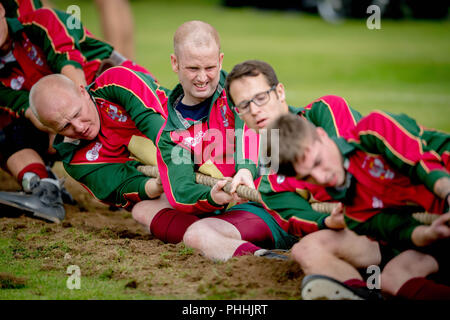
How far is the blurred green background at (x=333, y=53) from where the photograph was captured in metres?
11.2

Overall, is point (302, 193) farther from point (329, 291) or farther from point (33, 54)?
point (33, 54)

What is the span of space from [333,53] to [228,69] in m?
4.87

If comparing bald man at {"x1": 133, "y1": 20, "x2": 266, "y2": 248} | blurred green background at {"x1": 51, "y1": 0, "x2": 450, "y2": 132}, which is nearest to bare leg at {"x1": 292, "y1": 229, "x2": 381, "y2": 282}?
bald man at {"x1": 133, "y1": 20, "x2": 266, "y2": 248}

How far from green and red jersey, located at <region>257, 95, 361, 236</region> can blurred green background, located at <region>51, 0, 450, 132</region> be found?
5.23 meters

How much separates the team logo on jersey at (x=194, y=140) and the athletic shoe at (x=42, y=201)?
135cm

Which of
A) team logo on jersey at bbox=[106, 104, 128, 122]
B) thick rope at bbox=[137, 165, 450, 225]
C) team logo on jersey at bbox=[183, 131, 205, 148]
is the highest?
team logo on jersey at bbox=[106, 104, 128, 122]

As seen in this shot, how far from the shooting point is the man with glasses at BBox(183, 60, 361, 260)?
10.1ft

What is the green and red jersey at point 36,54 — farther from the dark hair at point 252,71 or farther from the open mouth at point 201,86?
the dark hair at point 252,71

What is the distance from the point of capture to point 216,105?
3.71 meters

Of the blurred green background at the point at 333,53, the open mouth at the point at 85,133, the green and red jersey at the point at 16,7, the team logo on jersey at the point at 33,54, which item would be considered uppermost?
the green and red jersey at the point at 16,7

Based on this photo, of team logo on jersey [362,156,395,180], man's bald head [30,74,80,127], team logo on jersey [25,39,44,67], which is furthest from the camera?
team logo on jersey [25,39,44,67]

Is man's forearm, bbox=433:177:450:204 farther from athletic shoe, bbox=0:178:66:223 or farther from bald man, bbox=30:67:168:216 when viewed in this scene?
athletic shoe, bbox=0:178:66:223

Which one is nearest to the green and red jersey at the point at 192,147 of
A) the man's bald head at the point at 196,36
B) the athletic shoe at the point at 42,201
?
the man's bald head at the point at 196,36
